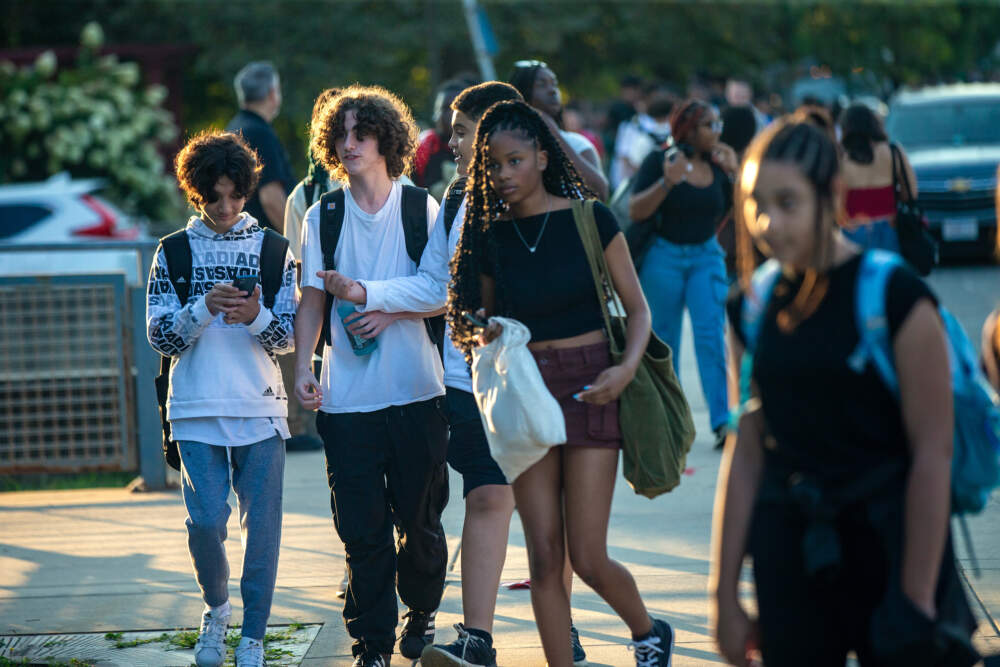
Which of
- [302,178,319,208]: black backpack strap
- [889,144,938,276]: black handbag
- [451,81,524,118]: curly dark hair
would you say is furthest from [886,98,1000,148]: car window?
[451,81,524,118]: curly dark hair

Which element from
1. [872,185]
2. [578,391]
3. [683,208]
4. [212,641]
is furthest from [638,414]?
[872,185]

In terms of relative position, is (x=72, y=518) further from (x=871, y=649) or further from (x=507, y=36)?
(x=507, y=36)

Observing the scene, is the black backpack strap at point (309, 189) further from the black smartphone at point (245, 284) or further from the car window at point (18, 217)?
the car window at point (18, 217)

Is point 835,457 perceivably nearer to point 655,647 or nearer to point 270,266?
point 655,647

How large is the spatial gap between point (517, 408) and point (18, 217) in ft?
38.7

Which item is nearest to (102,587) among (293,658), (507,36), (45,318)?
(293,658)

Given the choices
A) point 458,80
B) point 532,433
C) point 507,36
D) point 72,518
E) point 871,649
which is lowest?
point 72,518

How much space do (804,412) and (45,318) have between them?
628cm

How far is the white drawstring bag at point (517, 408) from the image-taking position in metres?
3.86

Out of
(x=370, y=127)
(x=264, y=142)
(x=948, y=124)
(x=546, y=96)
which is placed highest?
(x=948, y=124)

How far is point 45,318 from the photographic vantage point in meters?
8.10

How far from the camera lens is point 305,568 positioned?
612 cm

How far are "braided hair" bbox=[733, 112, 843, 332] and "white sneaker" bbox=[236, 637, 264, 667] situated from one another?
99.0 inches

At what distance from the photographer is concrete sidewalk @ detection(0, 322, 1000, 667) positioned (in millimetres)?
5059
